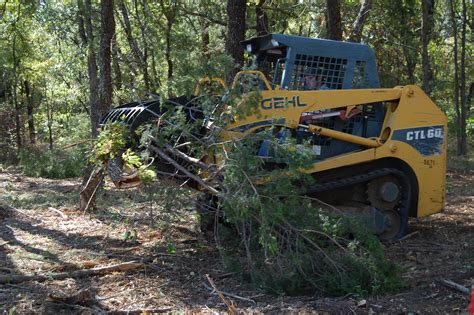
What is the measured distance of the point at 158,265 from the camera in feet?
21.9

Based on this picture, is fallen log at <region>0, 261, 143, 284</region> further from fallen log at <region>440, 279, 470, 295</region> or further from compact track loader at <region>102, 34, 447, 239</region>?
fallen log at <region>440, 279, 470, 295</region>

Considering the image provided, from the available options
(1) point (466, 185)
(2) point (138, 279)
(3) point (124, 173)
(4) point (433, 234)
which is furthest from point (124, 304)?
(1) point (466, 185)

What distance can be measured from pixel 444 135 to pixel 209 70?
3.68m

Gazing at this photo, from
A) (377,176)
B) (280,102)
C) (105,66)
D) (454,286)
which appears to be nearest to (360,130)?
(377,176)

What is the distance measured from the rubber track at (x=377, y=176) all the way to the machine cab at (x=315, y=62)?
1.24 meters

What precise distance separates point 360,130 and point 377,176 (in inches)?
28.7

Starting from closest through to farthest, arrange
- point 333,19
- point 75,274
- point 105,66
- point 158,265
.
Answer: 1. point 75,274
2. point 158,265
3. point 105,66
4. point 333,19

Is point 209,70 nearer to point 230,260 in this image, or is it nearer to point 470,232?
point 230,260

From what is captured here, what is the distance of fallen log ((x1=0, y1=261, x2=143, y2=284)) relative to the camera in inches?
237

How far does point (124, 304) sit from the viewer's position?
5.41 metres

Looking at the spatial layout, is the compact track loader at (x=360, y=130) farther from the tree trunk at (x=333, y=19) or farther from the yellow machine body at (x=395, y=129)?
the tree trunk at (x=333, y=19)

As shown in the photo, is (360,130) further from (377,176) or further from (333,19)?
(333,19)

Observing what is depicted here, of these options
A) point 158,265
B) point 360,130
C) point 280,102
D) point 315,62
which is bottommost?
point 158,265

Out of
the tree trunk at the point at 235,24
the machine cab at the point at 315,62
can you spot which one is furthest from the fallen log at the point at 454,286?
the tree trunk at the point at 235,24
